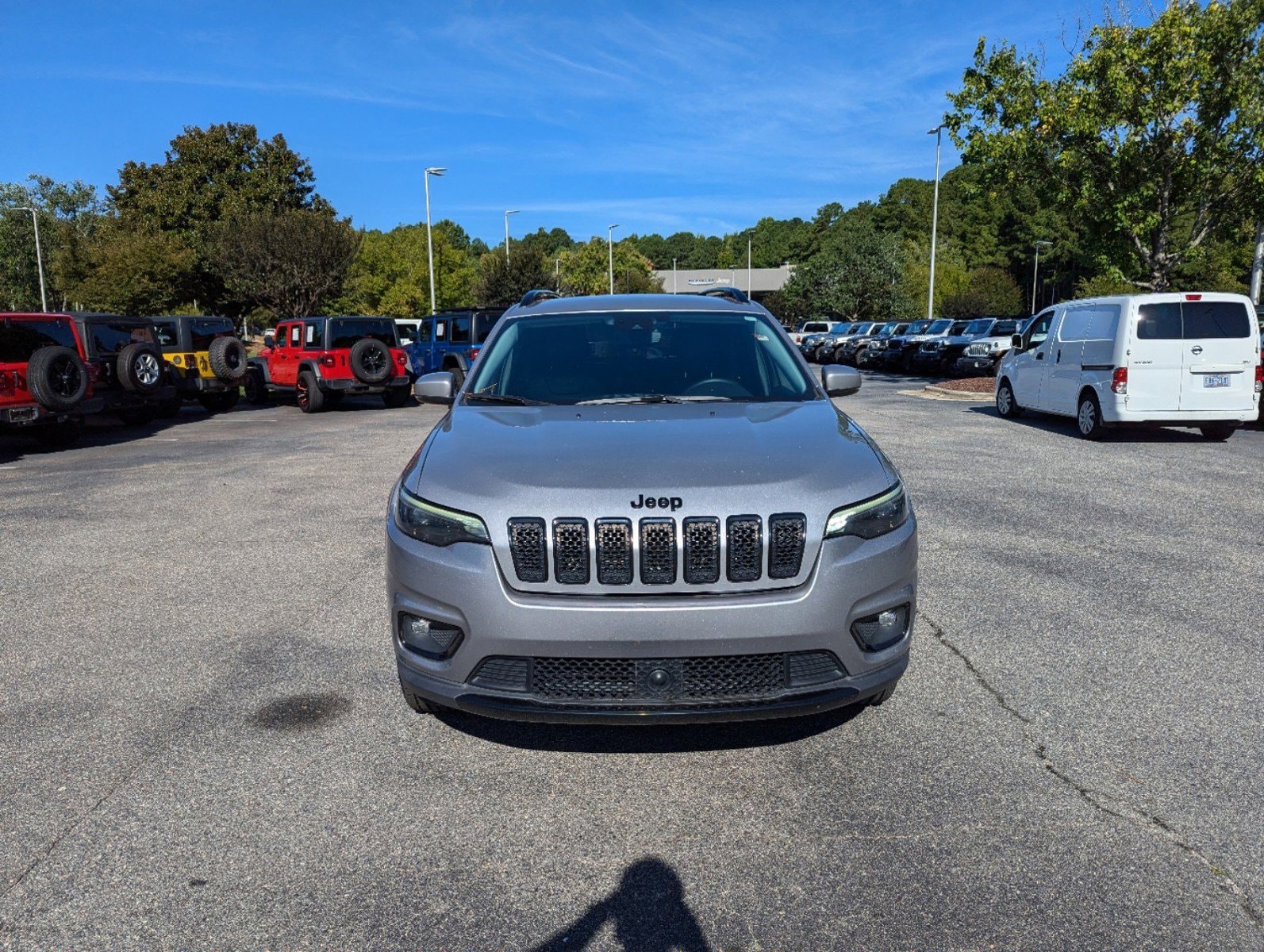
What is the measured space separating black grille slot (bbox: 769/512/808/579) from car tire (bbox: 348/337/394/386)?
1646 cm

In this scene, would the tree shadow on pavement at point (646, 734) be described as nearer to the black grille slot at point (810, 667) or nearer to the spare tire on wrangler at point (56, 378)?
the black grille slot at point (810, 667)

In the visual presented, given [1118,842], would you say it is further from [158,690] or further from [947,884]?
[158,690]

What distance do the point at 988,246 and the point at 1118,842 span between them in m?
92.4

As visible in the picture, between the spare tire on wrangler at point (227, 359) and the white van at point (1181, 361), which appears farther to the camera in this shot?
the spare tire on wrangler at point (227, 359)

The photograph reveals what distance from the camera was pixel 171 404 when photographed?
1748cm

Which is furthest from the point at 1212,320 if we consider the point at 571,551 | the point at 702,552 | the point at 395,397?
the point at 395,397

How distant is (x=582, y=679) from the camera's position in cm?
307

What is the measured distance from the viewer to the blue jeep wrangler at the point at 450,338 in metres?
20.8

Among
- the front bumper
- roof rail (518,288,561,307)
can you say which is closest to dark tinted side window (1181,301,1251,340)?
roof rail (518,288,561,307)

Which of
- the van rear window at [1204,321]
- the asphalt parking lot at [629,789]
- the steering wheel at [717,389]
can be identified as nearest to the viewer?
the asphalt parking lot at [629,789]

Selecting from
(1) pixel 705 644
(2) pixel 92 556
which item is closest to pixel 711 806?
(1) pixel 705 644

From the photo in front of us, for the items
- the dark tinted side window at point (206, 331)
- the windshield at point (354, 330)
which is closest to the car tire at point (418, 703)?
the windshield at point (354, 330)

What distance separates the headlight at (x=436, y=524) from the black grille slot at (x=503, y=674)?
1.28 feet

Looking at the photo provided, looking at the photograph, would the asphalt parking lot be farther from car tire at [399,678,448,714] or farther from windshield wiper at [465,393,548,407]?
windshield wiper at [465,393,548,407]
